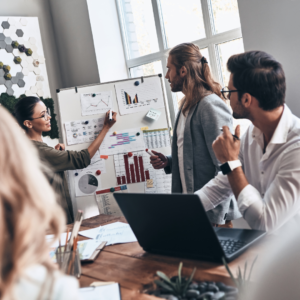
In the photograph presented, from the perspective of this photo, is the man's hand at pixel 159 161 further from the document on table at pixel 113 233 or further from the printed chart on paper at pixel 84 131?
the document on table at pixel 113 233

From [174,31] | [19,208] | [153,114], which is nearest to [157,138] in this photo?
[153,114]

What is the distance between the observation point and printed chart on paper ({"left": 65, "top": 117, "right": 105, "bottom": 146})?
2779 millimetres

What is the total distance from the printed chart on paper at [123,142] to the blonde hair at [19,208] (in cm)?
221

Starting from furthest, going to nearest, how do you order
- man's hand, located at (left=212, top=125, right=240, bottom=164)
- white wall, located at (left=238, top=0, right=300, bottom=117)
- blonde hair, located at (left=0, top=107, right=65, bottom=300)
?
1. white wall, located at (left=238, top=0, right=300, bottom=117)
2. man's hand, located at (left=212, top=125, right=240, bottom=164)
3. blonde hair, located at (left=0, top=107, right=65, bottom=300)

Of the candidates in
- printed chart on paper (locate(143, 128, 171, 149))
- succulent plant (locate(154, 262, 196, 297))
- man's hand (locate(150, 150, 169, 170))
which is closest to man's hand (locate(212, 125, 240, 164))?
succulent plant (locate(154, 262, 196, 297))

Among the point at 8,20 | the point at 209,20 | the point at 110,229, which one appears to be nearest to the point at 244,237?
the point at 110,229

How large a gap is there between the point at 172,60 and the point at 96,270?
4.90 ft

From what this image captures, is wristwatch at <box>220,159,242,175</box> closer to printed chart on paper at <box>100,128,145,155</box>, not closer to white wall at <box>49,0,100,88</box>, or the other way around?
printed chart on paper at <box>100,128,145,155</box>

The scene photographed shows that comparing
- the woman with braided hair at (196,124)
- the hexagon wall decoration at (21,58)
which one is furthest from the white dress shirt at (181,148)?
the hexagon wall decoration at (21,58)

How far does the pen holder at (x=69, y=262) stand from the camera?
1.06 m

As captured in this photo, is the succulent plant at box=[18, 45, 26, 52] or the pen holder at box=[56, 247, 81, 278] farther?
the succulent plant at box=[18, 45, 26, 52]

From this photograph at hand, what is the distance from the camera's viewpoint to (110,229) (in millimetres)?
1583

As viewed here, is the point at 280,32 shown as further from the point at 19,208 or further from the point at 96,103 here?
the point at 19,208

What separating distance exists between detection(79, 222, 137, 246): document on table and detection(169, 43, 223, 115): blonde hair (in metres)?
0.92
